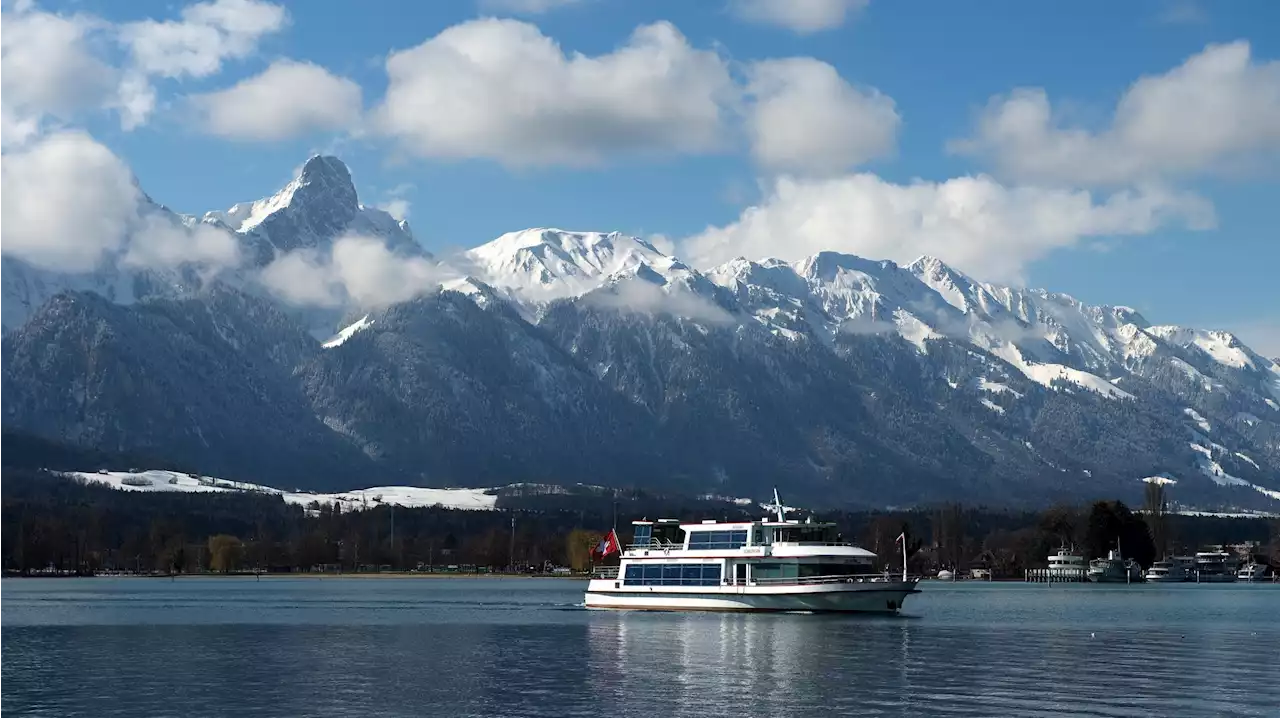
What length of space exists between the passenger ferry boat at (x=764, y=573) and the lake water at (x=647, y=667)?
3201 millimetres

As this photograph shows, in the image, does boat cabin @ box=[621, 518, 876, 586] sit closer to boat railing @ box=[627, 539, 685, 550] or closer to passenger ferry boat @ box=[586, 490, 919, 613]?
Result: passenger ferry boat @ box=[586, 490, 919, 613]

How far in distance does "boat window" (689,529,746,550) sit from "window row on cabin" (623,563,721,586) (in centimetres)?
203

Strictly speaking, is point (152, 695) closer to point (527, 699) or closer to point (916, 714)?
point (527, 699)

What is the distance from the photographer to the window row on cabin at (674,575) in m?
180

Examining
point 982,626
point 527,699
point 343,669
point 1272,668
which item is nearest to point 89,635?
point 343,669

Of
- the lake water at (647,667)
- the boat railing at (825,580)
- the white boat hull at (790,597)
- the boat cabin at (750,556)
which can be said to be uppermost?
the boat cabin at (750,556)

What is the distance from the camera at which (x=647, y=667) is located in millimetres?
117438

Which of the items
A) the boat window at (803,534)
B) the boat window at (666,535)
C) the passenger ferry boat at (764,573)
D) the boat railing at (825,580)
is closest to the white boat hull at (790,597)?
the passenger ferry boat at (764,573)

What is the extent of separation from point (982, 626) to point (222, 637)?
242 ft

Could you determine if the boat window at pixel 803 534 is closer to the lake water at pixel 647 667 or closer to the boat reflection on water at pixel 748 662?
the boat reflection on water at pixel 748 662

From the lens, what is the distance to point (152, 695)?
3989 inches

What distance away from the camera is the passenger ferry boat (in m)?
172

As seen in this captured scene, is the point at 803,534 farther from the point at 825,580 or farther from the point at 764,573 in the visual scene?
the point at 825,580

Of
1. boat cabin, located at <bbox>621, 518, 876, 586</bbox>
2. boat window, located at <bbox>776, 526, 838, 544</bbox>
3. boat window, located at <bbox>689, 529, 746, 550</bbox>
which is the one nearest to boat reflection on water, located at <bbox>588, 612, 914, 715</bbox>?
boat cabin, located at <bbox>621, 518, 876, 586</bbox>
